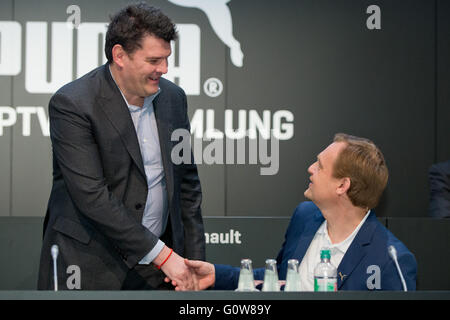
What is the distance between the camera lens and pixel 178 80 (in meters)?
4.79

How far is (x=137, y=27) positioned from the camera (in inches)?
92.0

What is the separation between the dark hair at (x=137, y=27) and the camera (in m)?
2.34

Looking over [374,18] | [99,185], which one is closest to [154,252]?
[99,185]

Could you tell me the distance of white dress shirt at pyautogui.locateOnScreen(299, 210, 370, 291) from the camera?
231 cm

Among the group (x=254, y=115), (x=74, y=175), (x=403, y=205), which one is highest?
(x=254, y=115)

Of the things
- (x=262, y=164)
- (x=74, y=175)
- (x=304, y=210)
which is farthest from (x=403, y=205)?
(x=74, y=175)

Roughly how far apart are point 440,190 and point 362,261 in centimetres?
226

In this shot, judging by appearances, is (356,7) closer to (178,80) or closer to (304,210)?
(178,80)

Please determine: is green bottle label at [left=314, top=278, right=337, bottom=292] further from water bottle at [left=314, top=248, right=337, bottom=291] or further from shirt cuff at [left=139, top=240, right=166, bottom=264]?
shirt cuff at [left=139, top=240, right=166, bottom=264]

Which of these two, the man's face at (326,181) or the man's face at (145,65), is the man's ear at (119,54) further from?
the man's face at (326,181)

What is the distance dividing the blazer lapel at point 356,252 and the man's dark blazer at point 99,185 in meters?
0.60

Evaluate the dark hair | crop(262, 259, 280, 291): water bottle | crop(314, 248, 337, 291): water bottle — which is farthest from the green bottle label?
the dark hair

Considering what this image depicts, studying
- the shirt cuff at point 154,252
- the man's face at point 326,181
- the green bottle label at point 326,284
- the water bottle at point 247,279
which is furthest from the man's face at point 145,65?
the green bottle label at point 326,284
